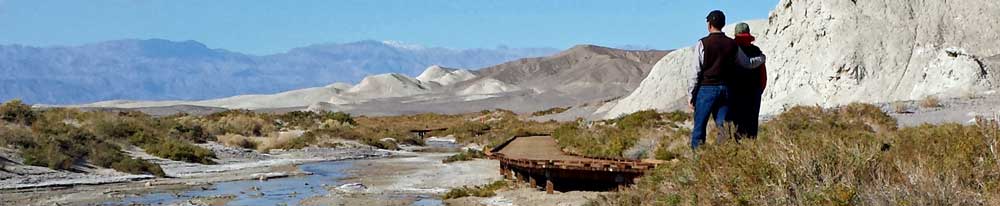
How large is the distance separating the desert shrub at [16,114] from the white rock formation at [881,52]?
22692mm

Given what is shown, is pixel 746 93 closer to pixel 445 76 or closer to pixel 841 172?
pixel 841 172

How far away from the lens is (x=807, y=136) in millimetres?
8922

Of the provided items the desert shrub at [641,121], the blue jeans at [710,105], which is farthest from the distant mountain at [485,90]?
the blue jeans at [710,105]

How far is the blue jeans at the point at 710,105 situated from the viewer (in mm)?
9406

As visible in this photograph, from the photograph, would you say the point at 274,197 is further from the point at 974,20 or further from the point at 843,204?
the point at 974,20

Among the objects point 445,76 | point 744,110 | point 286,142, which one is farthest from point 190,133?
point 445,76

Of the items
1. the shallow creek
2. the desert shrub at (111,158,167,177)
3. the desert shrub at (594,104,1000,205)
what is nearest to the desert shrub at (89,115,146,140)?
the desert shrub at (111,158,167,177)

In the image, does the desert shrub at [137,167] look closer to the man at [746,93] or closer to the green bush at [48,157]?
the green bush at [48,157]

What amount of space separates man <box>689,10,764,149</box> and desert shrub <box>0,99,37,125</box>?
92.1ft

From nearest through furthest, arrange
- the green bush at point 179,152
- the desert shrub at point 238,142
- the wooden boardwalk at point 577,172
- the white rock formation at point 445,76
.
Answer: the wooden boardwalk at point 577,172 → the green bush at point 179,152 → the desert shrub at point 238,142 → the white rock formation at point 445,76

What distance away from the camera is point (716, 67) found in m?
9.30

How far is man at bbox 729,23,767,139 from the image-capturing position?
9523 mm

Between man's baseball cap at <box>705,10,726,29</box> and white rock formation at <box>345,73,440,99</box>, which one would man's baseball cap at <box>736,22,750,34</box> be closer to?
man's baseball cap at <box>705,10,726,29</box>

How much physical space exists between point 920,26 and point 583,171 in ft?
68.4
